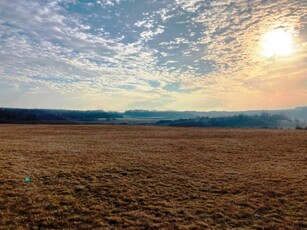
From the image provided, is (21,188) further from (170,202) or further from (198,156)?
(198,156)

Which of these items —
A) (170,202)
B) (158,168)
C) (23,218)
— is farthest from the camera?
(158,168)

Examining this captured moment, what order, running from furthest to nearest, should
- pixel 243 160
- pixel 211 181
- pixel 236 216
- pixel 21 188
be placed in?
pixel 243 160
pixel 211 181
pixel 21 188
pixel 236 216

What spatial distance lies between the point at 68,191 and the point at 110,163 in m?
7.49

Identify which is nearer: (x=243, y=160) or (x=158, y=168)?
(x=158, y=168)

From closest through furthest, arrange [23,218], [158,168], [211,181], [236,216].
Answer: [23,218], [236,216], [211,181], [158,168]

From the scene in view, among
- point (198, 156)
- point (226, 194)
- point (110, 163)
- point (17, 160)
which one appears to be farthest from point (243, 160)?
point (17, 160)

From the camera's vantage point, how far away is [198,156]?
2588cm

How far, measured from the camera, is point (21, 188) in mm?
13562

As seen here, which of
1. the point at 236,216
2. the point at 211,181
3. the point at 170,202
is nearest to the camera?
the point at 236,216

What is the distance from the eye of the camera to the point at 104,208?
37.6 feet

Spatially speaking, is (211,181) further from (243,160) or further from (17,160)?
(17,160)

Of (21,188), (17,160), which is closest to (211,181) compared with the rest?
(21,188)

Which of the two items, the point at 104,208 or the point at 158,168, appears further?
the point at 158,168

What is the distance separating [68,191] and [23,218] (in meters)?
3.56
